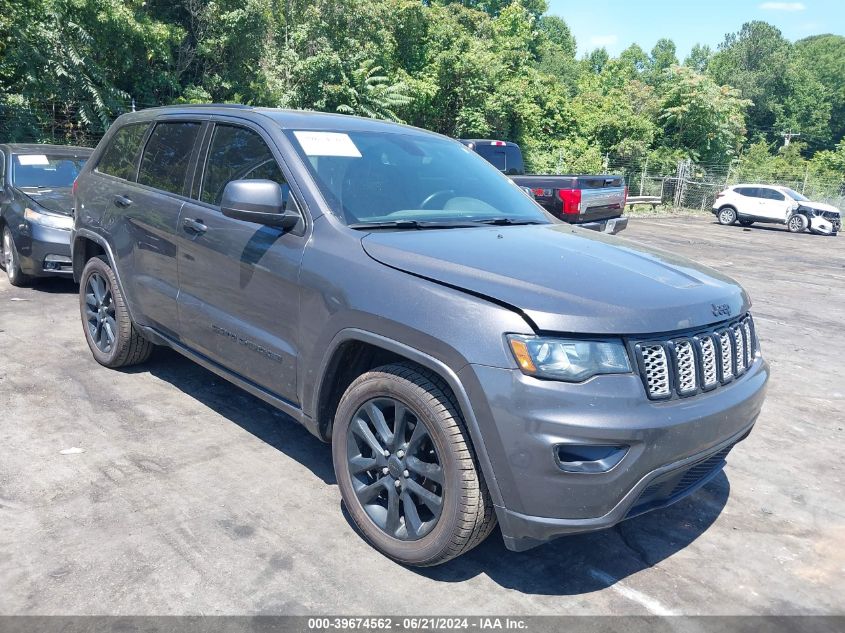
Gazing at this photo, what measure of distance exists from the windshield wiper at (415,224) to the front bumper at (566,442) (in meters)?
1.07

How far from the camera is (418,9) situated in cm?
2878

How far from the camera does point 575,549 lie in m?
3.29

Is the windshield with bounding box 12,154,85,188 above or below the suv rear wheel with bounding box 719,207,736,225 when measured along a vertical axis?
above

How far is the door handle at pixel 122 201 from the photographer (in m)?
4.77

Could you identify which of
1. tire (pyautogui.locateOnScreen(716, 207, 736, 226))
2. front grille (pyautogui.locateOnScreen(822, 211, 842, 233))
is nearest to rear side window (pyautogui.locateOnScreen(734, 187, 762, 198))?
tire (pyautogui.locateOnScreen(716, 207, 736, 226))

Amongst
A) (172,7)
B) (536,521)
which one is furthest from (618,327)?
(172,7)

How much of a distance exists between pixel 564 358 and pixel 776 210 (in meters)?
26.0

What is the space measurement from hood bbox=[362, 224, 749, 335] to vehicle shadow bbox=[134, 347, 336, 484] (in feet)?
4.80

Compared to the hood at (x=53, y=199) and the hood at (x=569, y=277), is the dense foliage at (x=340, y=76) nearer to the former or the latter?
the hood at (x=53, y=199)

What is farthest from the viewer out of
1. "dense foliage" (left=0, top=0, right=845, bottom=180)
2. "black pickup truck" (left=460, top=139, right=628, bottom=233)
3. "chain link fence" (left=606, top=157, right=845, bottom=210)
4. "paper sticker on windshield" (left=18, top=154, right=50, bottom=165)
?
"chain link fence" (left=606, top=157, right=845, bottom=210)

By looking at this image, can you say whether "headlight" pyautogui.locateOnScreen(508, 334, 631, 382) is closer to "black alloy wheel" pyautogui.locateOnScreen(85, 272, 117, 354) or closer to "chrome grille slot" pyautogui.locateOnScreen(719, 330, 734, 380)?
"chrome grille slot" pyautogui.locateOnScreen(719, 330, 734, 380)

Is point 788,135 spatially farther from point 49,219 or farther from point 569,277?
point 569,277

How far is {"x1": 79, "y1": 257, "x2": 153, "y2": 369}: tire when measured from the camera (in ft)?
16.4

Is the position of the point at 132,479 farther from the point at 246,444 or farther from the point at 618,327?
the point at 618,327
